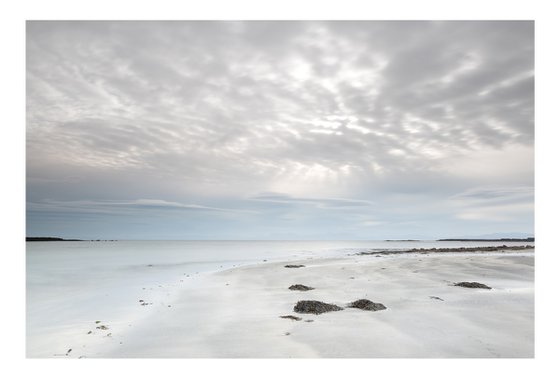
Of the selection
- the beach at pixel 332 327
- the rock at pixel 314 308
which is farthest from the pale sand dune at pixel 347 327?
the rock at pixel 314 308

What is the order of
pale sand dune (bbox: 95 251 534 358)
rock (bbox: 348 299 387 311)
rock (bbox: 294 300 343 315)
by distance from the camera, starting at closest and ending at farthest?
1. pale sand dune (bbox: 95 251 534 358)
2. rock (bbox: 294 300 343 315)
3. rock (bbox: 348 299 387 311)

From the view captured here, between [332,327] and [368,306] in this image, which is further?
[368,306]

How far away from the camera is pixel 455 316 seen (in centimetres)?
667

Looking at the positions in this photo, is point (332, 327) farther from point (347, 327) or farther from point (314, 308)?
point (314, 308)

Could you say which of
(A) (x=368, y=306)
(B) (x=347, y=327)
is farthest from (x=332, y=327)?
(A) (x=368, y=306)

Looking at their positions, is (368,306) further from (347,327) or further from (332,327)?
(332,327)

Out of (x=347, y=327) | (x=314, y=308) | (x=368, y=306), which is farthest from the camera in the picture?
(x=368, y=306)

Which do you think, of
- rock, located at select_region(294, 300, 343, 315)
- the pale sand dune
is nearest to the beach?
the pale sand dune

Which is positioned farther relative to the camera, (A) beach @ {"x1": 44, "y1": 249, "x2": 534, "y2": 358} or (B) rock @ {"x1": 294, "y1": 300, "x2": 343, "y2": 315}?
(B) rock @ {"x1": 294, "y1": 300, "x2": 343, "y2": 315}

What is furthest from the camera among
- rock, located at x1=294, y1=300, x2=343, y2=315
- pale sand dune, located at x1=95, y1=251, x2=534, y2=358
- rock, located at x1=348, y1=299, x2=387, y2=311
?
rock, located at x1=348, y1=299, x2=387, y2=311

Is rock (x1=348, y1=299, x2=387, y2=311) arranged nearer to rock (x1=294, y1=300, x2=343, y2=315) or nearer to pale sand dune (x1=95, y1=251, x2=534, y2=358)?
pale sand dune (x1=95, y1=251, x2=534, y2=358)

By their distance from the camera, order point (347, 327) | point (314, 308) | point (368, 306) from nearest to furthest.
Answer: point (347, 327) → point (314, 308) → point (368, 306)
